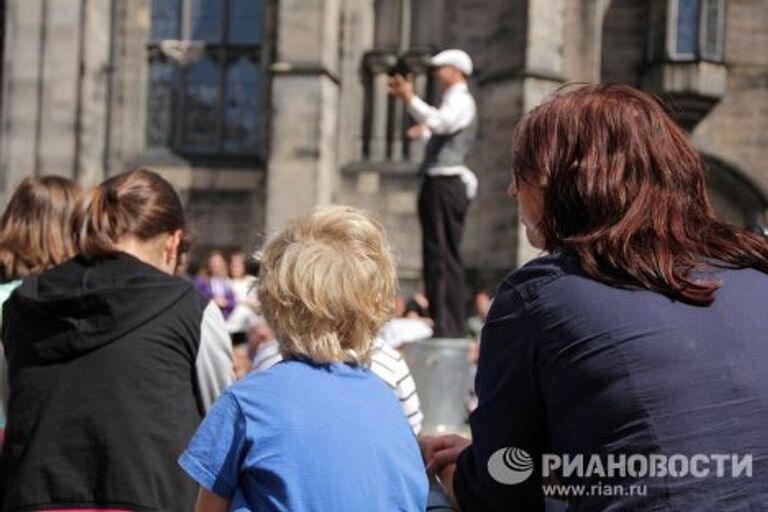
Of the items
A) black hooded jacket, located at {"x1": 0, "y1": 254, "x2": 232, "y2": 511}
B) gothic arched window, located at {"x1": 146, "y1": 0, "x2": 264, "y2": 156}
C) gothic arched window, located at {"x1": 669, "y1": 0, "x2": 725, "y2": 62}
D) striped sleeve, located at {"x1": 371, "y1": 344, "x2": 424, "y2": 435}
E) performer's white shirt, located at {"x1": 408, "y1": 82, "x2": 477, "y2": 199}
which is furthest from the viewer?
gothic arched window, located at {"x1": 669, "y1": 0, "x2": 725, "y2": 62}

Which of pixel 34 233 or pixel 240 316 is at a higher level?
pixel 34 233

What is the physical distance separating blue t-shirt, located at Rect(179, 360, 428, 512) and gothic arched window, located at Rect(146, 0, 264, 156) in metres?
13.9

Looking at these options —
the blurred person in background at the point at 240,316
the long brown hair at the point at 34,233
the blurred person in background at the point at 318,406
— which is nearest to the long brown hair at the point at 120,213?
the long brown hair at the point at 34,233

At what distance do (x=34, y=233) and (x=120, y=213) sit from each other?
0.55 m

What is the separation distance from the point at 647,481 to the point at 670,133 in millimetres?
564

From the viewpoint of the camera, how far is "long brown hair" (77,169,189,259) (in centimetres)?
305

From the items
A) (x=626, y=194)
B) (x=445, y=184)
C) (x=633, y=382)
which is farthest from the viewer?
(x=445, y=184)

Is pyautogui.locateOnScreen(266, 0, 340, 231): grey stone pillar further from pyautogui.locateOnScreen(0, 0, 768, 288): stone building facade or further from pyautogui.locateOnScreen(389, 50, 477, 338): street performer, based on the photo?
pyautogui.locateOnScreen(389, 50, 477, 338): street performer

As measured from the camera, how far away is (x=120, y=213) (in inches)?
121

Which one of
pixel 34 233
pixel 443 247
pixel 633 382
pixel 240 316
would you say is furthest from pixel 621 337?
pixel 240 316

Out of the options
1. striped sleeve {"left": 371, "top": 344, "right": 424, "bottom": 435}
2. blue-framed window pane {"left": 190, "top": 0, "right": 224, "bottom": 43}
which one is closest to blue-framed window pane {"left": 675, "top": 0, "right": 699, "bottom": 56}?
blue-framed window pane {"left": 190, "top": 0, "right": 224, "bottom": 43}

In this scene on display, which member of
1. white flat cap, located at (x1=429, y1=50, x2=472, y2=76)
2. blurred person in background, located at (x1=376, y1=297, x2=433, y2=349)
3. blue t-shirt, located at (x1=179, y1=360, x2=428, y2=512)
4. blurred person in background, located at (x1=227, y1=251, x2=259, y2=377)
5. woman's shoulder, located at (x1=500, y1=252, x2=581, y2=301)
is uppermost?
white flat cap, located at (x1=429, y1=50, x2=472, y2=76)

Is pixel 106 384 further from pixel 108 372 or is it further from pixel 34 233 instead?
pixel 34 233

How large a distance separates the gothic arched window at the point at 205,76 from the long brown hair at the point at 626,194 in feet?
46.7
